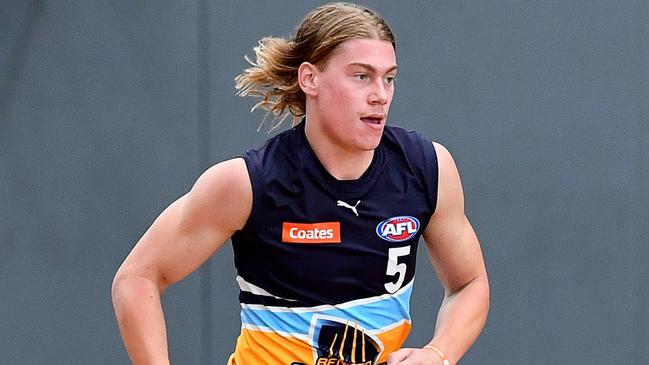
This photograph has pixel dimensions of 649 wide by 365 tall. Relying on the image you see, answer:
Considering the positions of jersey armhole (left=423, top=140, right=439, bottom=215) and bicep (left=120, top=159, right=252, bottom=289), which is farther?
jersey armhole (left=423, top=140, right=439, bottom=215)

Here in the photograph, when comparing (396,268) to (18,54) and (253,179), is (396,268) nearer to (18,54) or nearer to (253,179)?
(253,179)

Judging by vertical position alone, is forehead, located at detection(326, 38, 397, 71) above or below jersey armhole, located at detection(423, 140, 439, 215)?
above

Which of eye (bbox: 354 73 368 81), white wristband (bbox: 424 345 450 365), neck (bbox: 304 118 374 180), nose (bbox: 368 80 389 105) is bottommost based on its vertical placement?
white wristband (bbox: 424 345 450 365)

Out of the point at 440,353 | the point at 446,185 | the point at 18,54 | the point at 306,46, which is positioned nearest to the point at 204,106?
the point at 18,54

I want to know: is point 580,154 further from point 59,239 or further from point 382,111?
point 59,239

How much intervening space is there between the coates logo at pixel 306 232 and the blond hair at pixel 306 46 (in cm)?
37

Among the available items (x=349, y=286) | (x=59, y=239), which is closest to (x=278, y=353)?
(x=349, y=286)

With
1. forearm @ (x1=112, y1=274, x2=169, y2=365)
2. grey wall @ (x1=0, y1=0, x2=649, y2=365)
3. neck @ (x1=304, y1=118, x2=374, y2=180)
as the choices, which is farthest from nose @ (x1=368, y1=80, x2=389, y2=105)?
grey wall @ (x1=0, y1=0, x2=649, y2=365)

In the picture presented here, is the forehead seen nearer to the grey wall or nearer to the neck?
the neck

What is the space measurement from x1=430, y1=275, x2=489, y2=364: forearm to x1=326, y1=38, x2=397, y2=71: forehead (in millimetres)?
641

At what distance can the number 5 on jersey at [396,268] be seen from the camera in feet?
10.5

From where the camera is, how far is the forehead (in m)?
3.13

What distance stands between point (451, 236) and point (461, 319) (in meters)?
0.21

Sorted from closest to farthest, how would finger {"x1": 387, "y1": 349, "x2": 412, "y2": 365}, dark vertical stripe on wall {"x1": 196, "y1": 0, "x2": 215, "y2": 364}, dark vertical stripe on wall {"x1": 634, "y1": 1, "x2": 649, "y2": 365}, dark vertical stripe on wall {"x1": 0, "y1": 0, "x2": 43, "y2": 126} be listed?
finger {"x1": 387, "y1": 349, "x2": 412, "y2": 365} → dark vertical stripe on wall {"x1": 634, "y1": 1, "x2": 649, "y2": 365} → dark vertical stripe on wall {"x1": 196, "y1": 0, "x2": 215, "y2": 364} → dark vertical stripe on wall {"x1": 0, "y1": 0, "x2": 43, "y2": 126}
